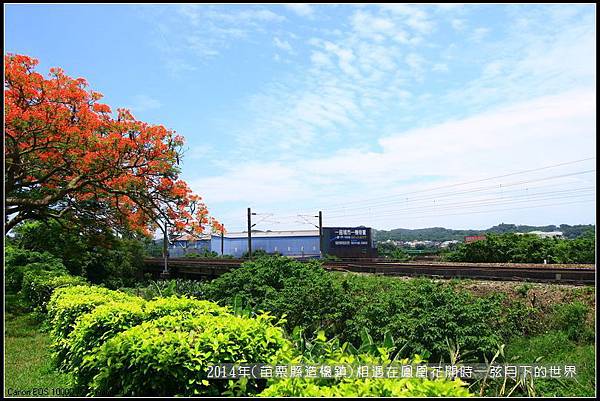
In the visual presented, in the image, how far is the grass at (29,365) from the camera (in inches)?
223

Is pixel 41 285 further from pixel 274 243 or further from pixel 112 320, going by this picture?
pixel 274 243

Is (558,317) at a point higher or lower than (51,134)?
lower

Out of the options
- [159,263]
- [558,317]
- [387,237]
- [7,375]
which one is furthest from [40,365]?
[387,237]

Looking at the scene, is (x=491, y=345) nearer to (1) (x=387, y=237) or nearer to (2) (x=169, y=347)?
(2) (x=169, y=347)

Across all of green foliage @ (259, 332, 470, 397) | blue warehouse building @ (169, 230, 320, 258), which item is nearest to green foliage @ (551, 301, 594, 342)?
green foliage @ (259, 332, 470, 397)

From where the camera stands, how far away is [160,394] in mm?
3328

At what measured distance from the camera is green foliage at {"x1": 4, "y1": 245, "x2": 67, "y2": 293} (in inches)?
615

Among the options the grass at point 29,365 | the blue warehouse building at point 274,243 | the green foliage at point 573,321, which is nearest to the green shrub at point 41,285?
the grass at point 29,365

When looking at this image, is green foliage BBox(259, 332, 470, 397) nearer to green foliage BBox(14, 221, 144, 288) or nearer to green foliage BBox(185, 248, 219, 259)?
green foliage BBox(14, 221, 144, 288)

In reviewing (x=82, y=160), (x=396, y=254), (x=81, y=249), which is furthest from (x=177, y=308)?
(x=396, y=254)

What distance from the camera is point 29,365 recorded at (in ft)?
24.5

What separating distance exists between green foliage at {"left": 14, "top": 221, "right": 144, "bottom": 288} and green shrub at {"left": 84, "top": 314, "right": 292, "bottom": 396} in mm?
12427

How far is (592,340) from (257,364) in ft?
17.4

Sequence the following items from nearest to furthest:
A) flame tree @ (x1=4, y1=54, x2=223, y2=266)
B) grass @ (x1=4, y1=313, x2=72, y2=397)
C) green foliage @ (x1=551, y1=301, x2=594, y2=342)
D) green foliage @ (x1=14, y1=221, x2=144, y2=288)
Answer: grass @ (x1=4, y1=313, x2=72, y2=397), green foliage @ (x1=551, y1=301, x2=594, y2=342), flame tree @ (x1=4, y1=54, x2=223, y2=266), green foliage @ (x1=14, y1=221, x2=144, y2=288)
